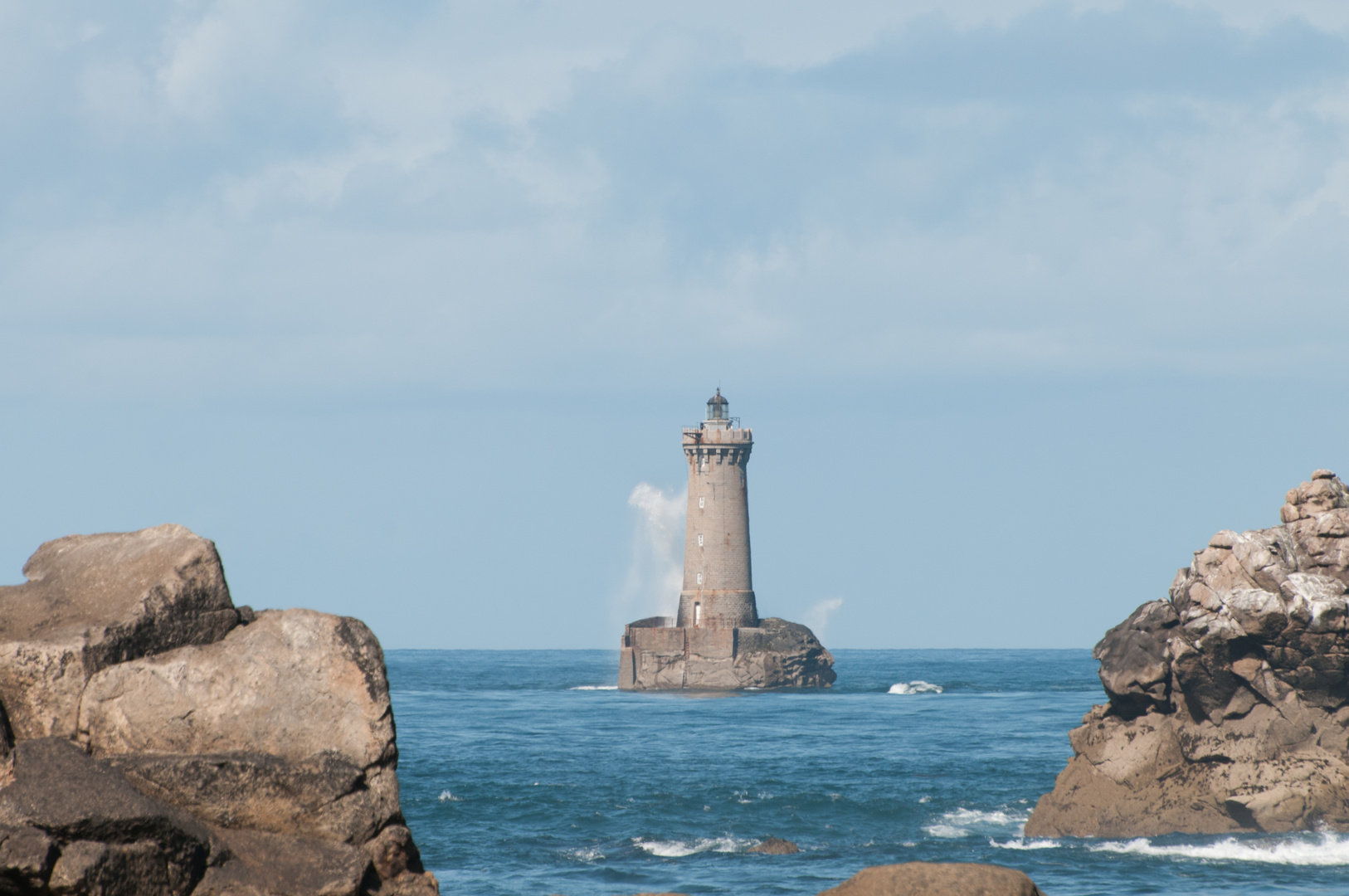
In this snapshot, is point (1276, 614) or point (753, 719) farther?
point (753, 719)

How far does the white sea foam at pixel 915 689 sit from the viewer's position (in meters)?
114

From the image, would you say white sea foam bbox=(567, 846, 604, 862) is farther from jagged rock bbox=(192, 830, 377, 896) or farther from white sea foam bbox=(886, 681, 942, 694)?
white sea foam bbox=(886, 681, 942, 694)

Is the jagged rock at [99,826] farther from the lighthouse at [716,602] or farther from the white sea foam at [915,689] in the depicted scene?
the white sea foam at [915,689]

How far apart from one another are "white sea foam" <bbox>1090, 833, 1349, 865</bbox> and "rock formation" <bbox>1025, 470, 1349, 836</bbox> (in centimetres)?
66

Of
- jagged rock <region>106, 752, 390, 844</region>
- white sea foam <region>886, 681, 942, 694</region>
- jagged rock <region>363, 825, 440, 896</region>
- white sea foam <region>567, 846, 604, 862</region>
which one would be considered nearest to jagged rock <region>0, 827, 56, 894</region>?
jagged rock <region>106, 752, 390, 844</region>

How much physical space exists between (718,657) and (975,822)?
199ft

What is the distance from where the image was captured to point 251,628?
10344 millimetres

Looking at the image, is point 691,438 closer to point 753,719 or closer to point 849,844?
point 753,719

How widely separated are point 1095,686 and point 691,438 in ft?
167

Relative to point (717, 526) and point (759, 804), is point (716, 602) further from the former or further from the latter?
point (759, 804)

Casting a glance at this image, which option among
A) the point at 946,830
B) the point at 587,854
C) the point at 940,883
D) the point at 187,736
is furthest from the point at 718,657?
the point at 187,736

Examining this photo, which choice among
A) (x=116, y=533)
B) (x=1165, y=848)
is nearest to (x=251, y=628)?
(x=116, y=533)

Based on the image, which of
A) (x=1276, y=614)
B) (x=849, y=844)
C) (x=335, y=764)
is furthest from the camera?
(x=849, y=844)

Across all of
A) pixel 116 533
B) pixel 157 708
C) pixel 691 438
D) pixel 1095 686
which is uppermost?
pixel 691 438
